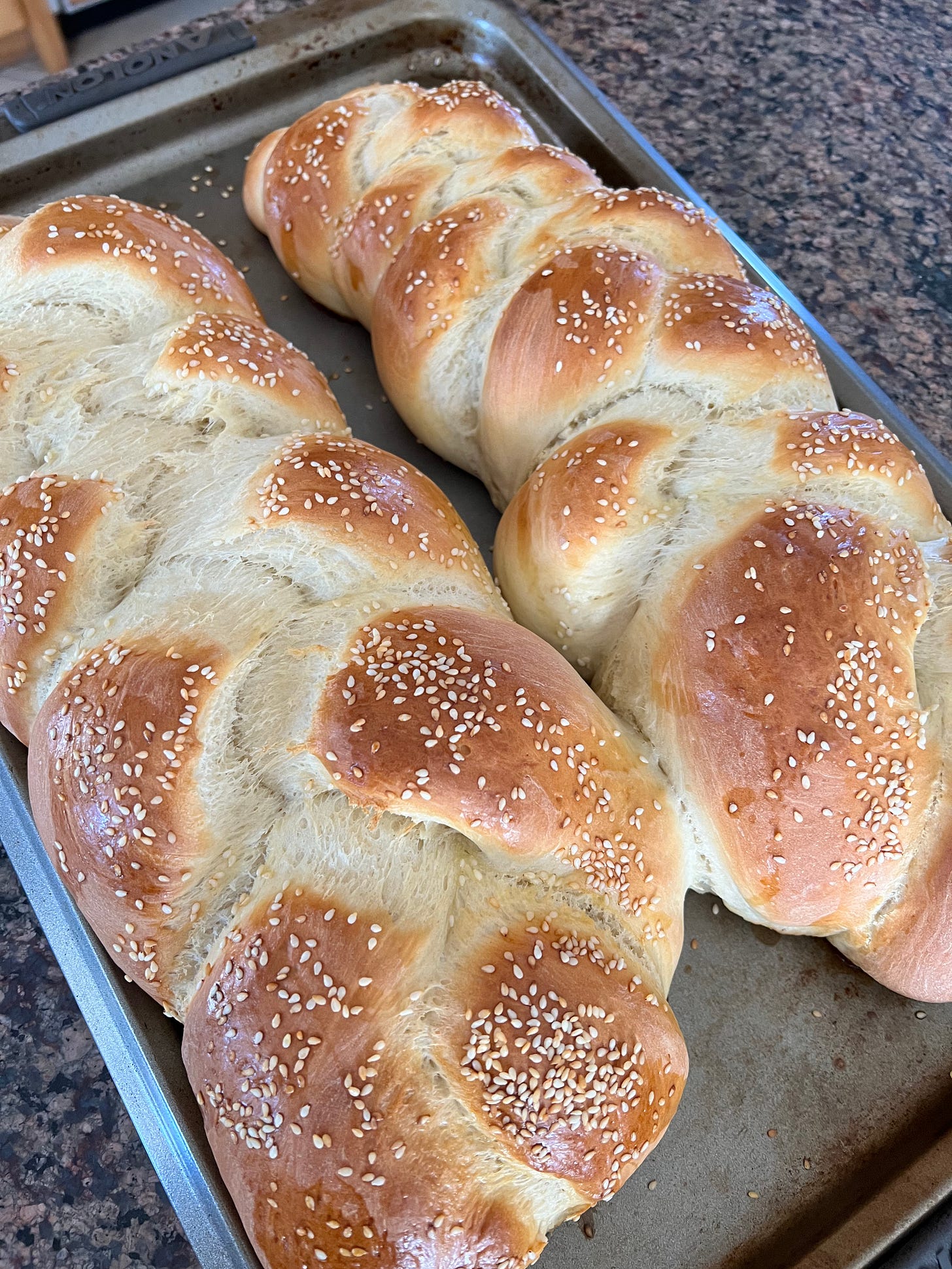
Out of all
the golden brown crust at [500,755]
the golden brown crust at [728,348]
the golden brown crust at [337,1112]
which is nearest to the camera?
the golden brown crust at [337,1112]

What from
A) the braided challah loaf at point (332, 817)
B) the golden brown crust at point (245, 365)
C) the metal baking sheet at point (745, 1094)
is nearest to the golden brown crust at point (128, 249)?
the golden brown crust at point (245, 365)

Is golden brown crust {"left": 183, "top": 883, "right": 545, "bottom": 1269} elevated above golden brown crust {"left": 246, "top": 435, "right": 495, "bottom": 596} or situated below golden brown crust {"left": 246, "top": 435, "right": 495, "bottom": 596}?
below

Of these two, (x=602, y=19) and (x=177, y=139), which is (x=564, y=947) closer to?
(x=177, y=139)

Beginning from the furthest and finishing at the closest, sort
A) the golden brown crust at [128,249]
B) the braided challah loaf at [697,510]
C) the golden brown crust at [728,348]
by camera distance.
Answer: the golden brown crust at [128,249] → the golden brown crust at [728,348] → the braided challah loaf at [697,510]

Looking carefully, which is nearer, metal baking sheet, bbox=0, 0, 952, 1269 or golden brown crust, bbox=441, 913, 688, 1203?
golden brown crust, bbox=441, 913, 688, 1203

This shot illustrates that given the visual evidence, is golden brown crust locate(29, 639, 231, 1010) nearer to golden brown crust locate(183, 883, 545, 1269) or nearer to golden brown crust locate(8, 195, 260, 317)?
golden brown crust locate(183, 883, 545, 1269)

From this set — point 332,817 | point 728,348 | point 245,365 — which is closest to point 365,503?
point 245,365

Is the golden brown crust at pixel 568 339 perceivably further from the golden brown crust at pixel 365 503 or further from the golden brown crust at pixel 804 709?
the golden brown crust at pixel 804 709

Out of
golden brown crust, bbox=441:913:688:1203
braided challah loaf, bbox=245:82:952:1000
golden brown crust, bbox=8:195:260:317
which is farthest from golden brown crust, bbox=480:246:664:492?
golden brown crust, bbox=441:913:688:1203
